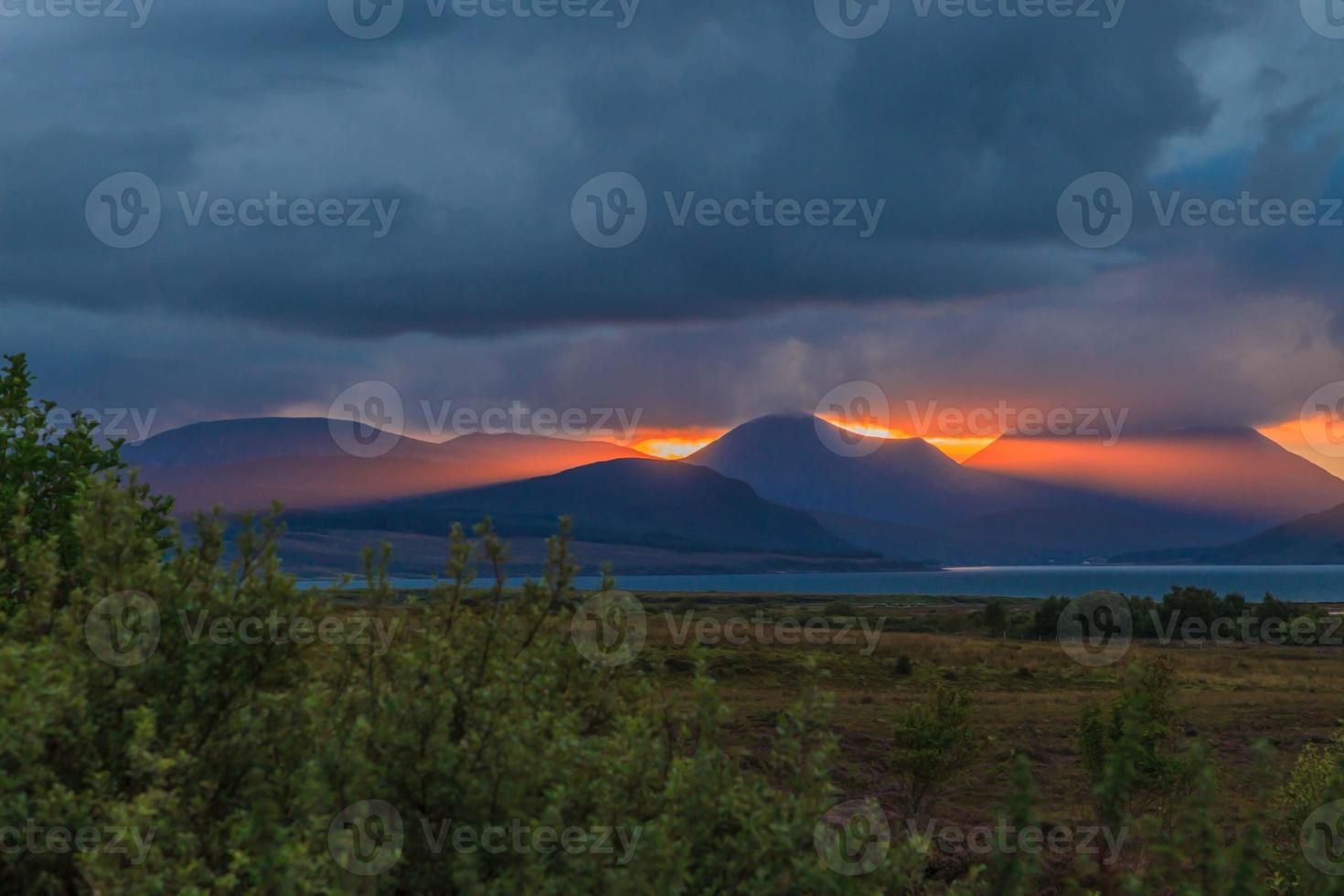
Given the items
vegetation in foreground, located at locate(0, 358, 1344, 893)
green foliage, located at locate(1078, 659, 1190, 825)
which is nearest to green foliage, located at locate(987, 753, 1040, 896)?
Answer: vegetation in foreground, located at locate(0, 358, 1344, 893)

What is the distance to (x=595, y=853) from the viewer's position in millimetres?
5578

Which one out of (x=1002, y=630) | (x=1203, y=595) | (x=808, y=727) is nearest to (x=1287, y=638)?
(x=1203, y=595)

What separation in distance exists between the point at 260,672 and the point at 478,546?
1.52m

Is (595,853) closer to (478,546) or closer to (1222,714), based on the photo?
(478,546)

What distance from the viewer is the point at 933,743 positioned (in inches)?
1003

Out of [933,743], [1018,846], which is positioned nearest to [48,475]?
[1018,846]

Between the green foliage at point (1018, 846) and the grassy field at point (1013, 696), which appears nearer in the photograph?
the green foliage at point (1018, 846)

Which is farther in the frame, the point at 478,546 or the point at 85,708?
the point at 478,546

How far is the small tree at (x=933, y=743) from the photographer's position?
25.4m

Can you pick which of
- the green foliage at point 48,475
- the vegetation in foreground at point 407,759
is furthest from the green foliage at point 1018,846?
the green foliage at point 48,475

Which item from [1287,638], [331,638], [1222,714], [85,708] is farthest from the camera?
[1287,638]

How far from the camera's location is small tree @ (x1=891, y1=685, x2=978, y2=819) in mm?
25391

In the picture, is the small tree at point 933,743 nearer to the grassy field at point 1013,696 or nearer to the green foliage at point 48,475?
the grassy field at point 1013,696

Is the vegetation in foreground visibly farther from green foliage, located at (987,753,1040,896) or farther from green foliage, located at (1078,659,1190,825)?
green foliage, located at (1078,659,1190,825)
